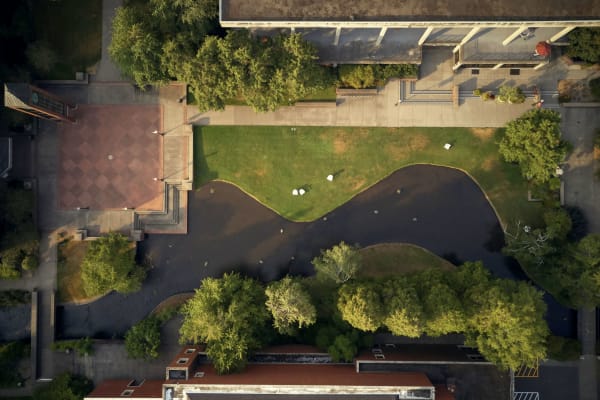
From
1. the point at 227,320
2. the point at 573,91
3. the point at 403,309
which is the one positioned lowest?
the point at 227,320

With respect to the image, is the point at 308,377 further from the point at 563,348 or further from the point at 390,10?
the point at 390,10

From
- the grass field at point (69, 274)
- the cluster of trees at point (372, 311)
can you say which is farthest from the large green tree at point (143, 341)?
the grass field at point (69, 274)

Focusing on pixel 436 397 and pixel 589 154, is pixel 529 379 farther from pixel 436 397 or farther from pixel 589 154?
pixel 589 154

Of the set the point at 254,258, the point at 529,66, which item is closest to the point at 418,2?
the point at 529,66

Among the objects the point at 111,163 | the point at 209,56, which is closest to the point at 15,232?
the point at 111,163

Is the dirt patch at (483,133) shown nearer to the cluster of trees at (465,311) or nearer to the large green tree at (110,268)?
the cluster of trees at (465,311)

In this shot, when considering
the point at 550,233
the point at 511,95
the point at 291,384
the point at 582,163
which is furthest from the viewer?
the point at 582,163
